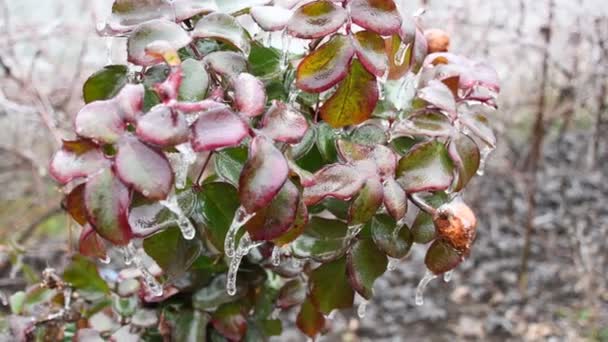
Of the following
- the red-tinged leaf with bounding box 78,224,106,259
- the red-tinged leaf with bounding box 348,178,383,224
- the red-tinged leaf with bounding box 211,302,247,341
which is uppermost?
the red-tinged leaf with bounding box 348,178,383,224

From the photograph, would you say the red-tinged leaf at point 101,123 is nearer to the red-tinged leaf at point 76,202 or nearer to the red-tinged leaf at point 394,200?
the red-tinged leaf at point 76,202

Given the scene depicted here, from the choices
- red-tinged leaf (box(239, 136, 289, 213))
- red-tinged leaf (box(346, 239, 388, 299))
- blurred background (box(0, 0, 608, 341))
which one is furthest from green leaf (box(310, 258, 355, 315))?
blurred background (box(0, 0, 608, 341))

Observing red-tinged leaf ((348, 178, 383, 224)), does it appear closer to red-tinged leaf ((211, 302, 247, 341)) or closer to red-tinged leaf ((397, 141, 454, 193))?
red-tinged leaf ((397, 141, 454, 193))

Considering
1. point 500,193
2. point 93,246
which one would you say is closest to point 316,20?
point 93,246

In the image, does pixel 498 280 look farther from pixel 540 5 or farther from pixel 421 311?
pixel 540 5

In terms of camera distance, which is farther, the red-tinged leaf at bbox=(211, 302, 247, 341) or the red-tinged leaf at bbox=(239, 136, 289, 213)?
the red-tinged leaf at bbox=(211, 302, 247, 341)

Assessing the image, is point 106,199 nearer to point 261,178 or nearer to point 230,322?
point 261,178

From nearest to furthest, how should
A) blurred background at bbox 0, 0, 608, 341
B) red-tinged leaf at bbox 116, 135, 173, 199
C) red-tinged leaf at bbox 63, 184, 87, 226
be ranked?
red-tinged leaf at bbox 116, 135, 173, 199 < red-tinged leaf at bbox 63, 184, 87, 226 < blurred background at bbox 0, 0, 608, 341

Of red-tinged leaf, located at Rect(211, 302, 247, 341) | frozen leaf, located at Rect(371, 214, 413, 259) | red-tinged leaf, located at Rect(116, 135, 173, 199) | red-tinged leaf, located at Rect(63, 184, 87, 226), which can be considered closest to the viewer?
red-tinged leaf, located at Rect(116, 135, 173, 199)
